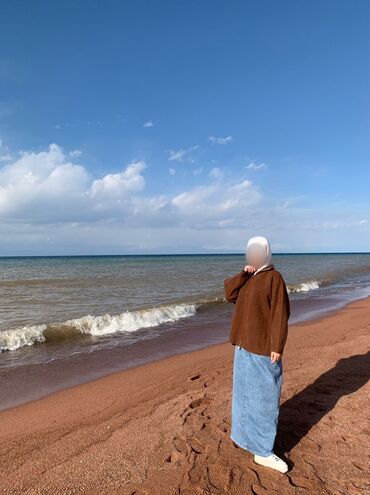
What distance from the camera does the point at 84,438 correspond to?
4.16m

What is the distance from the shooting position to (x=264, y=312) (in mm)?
3357

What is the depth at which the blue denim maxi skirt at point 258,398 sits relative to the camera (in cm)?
343

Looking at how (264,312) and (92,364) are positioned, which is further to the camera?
(92,364)

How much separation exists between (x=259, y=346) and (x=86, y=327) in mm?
8459

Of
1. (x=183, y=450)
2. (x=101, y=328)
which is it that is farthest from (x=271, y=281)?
(x=101, y=328)

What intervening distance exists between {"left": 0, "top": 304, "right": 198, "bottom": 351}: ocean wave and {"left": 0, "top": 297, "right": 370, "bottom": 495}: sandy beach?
152 inches

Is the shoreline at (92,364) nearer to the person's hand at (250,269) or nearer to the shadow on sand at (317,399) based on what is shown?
the shadow on sand at (317,399)

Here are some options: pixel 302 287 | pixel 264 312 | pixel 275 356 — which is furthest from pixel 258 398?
pixel 302 287

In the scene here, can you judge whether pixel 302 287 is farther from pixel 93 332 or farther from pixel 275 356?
pixel 275 356

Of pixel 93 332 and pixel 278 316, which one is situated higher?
pixel 278 316

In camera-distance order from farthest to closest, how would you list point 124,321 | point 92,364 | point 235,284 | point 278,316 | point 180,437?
1. point 124,321
2. point 92,364
3. point 180,437
4. point 235,284
5. point 278,316

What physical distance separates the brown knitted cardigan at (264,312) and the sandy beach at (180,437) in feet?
3.81

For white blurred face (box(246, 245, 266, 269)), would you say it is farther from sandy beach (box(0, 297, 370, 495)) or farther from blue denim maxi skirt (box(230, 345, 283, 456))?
sandy beach (box(0, 297, 370, 495))

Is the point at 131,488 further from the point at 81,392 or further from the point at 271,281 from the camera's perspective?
the point at 81,392
